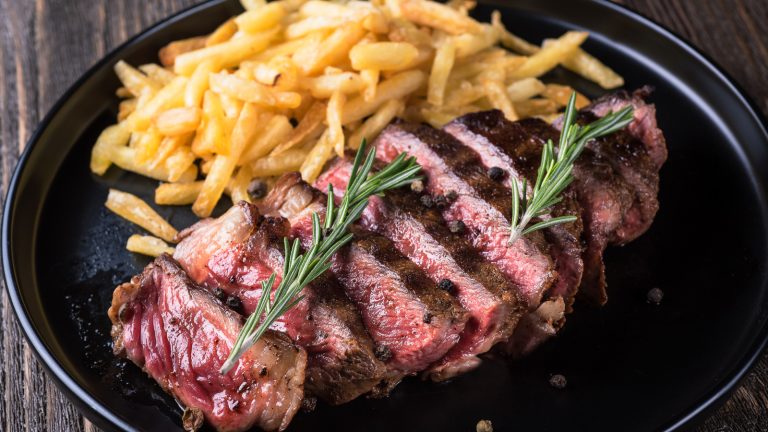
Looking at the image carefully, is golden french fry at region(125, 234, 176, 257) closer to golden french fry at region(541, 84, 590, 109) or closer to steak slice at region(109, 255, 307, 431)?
steak slice at region(109, 255, 307, 431)

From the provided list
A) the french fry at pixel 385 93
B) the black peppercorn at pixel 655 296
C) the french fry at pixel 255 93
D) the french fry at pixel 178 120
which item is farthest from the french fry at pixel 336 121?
the black peppercorn at pixel 655 296

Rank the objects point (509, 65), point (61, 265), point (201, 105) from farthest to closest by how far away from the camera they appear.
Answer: point (509, 65) < point (201, 105) < point (61, 265)

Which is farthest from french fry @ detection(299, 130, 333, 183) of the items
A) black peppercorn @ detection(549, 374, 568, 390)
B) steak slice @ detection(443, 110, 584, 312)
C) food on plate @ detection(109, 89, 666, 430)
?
black peppercorn @ detection(549, 374, 568, 390)

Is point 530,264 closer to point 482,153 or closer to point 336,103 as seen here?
point 482,153

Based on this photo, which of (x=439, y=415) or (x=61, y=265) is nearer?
(x=439, y=415)

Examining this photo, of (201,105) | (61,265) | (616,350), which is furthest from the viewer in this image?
(201,105)

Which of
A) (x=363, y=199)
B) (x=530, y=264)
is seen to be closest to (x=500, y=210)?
(x=530, y=264)

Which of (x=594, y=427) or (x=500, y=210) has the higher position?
(x=500, y=210)
